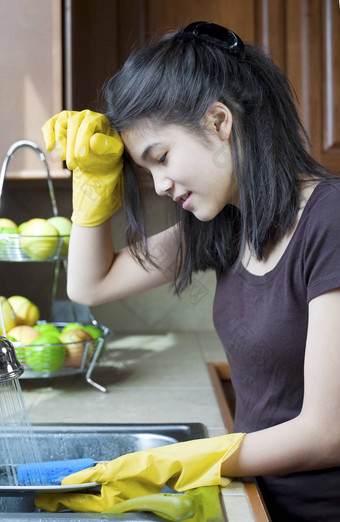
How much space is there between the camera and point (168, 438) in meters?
1.02

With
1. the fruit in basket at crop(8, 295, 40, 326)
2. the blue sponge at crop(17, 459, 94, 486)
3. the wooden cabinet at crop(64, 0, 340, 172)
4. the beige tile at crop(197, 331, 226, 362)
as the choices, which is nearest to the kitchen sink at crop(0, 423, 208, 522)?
the blue sponge at crop(17, 459, 94, 486)

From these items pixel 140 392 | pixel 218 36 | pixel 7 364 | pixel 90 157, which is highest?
pixel 218 36

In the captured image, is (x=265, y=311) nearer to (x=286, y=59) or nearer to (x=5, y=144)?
(x=5, y=144)

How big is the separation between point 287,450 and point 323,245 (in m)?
0.25

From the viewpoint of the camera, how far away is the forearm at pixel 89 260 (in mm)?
1215

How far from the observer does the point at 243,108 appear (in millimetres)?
952

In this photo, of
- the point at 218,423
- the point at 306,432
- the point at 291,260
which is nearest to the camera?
the point at 306,432

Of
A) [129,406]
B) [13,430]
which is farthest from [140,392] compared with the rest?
[13,430]

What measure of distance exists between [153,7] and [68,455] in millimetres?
1162

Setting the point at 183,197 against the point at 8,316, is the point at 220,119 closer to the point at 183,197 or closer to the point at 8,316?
the point at 183,197

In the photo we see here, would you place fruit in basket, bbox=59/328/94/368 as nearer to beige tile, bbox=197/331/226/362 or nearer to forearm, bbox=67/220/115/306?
forearm, bbox=67/220/115/306

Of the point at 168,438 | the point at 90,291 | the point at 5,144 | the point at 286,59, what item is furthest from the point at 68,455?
the point at 286,59

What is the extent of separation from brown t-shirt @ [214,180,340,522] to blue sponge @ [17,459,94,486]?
27 cm

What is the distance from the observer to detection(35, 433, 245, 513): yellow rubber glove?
2.68 ft
